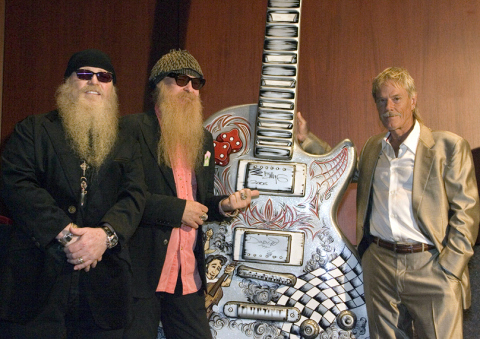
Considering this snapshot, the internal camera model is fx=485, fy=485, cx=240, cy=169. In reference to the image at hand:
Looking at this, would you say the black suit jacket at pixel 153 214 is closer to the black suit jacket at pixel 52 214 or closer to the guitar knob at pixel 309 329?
the black suit jacket at pixel 52 214

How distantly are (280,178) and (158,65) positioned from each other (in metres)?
0.81

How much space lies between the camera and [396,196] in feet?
7.19

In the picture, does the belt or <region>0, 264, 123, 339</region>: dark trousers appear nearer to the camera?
<region>0, 264, 123, 339</region>: dark trousers

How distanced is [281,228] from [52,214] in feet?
3.69

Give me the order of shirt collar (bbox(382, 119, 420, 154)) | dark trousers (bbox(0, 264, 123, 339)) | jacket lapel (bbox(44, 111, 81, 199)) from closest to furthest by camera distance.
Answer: dark trousers (bbox(0, 264, 123, 339))
jacket lapel (bbox(44, 111, 81, 199))
shirt collar (bbox(382, 119, 420, 154))

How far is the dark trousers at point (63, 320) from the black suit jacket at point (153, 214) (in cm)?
27

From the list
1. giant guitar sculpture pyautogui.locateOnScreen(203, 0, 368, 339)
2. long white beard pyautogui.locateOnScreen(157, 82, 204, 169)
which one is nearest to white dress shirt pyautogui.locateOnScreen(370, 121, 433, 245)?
giant guitar sculpture pyautogui.locateOnScreen(203, 0, 368, 339)

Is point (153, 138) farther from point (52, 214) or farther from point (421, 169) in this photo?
point (421, 169)

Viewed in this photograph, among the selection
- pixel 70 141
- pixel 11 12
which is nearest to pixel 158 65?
pixel 70 141

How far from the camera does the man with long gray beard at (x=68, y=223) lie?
1.64m

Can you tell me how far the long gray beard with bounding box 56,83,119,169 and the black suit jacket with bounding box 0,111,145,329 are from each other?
34 mm

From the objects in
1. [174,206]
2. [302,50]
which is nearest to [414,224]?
[174,206]

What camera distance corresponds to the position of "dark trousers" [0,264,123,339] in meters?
1.63

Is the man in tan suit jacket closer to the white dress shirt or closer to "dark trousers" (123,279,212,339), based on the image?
the white dress shirt
